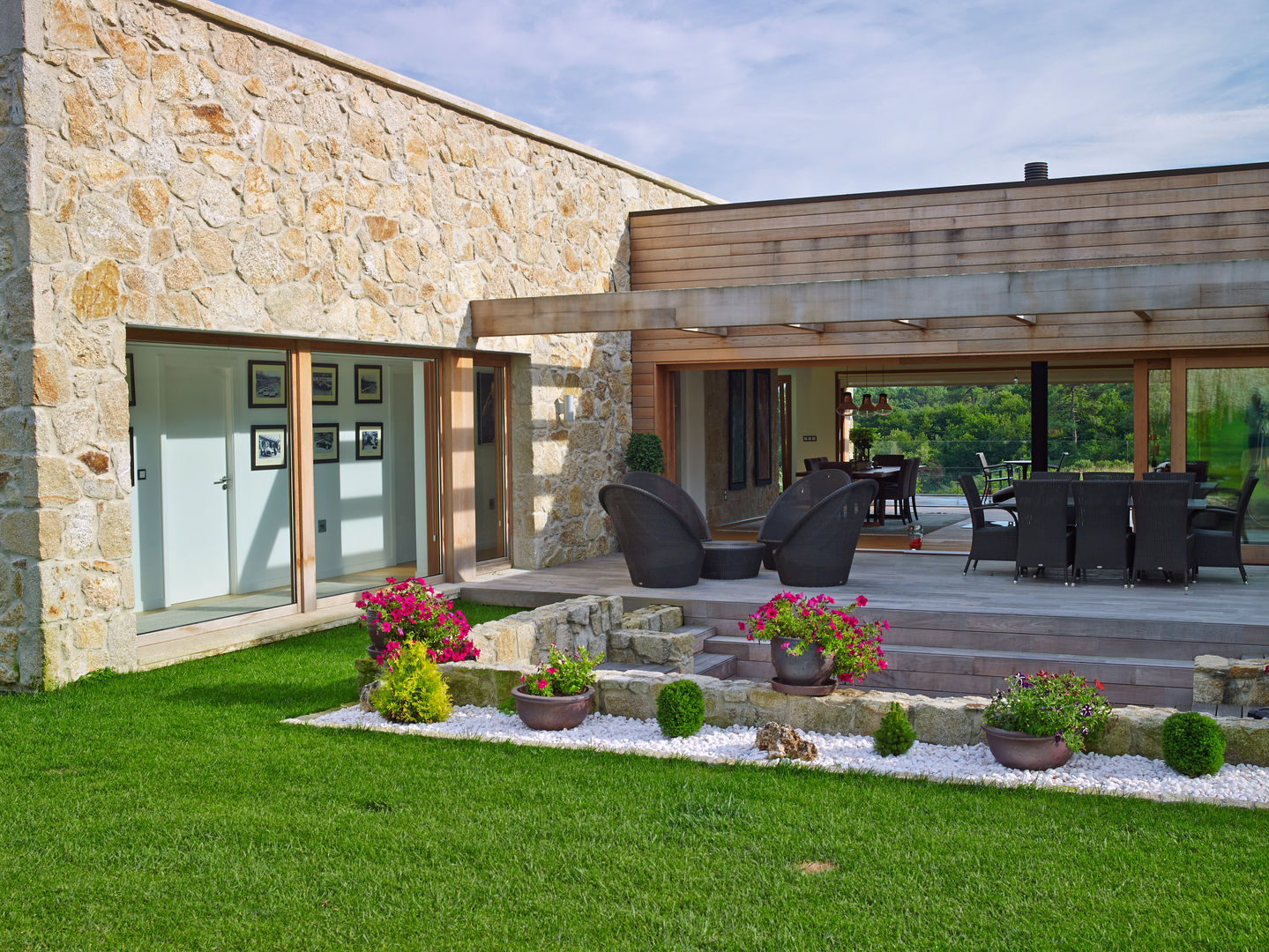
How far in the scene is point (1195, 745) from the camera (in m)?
4.56

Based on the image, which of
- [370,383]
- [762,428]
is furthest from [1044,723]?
[762,428]

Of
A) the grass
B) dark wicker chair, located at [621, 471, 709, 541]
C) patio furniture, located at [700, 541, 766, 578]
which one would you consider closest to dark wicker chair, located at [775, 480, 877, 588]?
patio furniture, located at [700, 541, 766, 578]

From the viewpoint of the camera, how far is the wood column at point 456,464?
1000 centimetres

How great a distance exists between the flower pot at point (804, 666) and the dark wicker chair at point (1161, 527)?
4172 millimetres

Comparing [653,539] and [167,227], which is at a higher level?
[167,227]

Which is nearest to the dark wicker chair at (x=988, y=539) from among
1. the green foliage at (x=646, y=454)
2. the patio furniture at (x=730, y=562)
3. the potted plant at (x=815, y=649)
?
the patio furniture at (x=730, y=562)

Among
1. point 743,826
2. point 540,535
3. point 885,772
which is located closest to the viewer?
point 743,826

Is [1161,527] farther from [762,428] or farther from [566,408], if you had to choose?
[762,428]

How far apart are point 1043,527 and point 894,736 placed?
4.69m

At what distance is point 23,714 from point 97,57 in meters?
3.80

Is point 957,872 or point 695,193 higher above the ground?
point 695,193

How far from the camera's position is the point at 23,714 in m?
5.88

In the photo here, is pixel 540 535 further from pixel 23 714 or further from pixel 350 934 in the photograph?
pixel 350 934

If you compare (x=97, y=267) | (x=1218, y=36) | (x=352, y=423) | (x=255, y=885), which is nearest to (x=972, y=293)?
(x=352, y=423)
